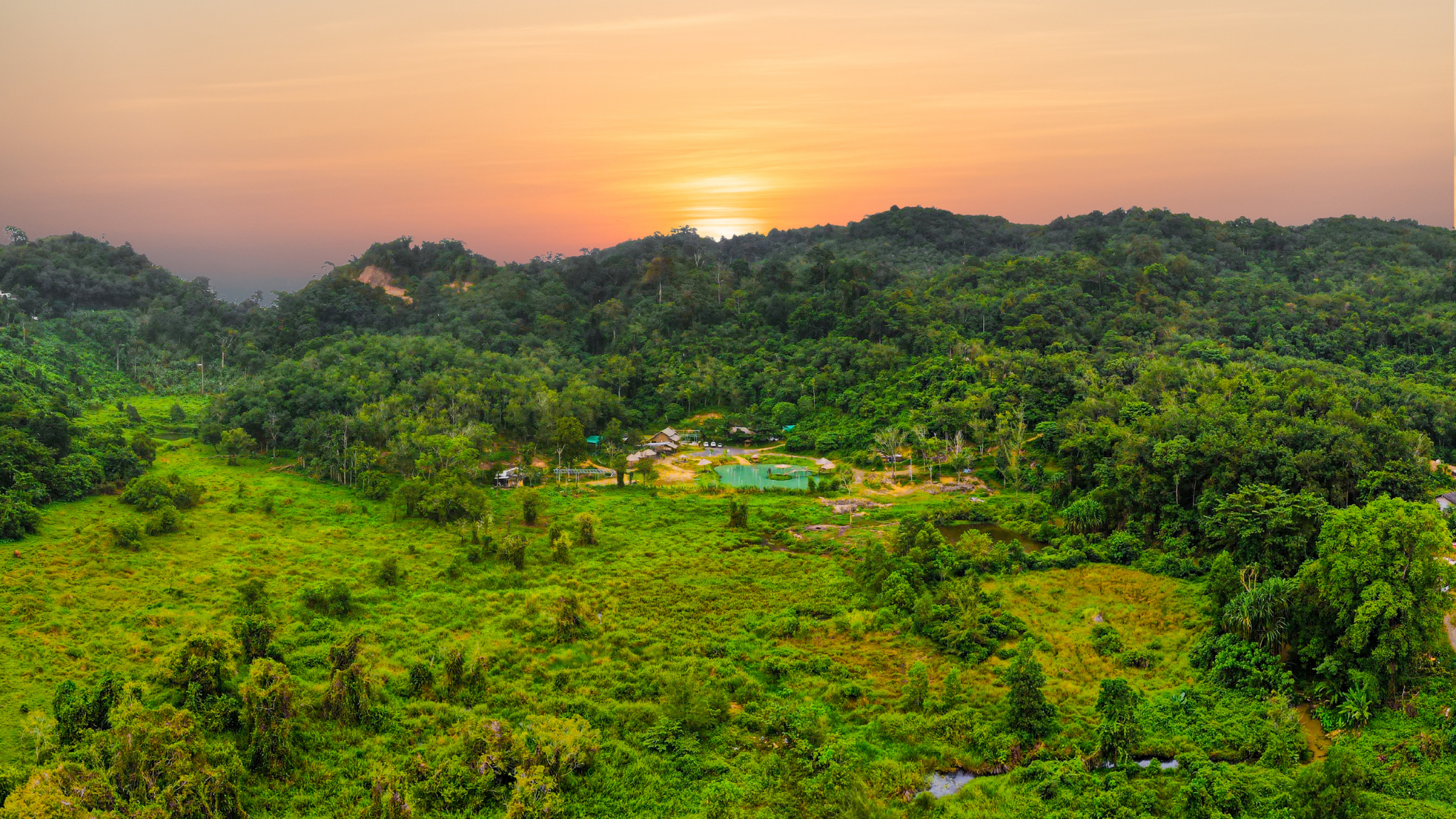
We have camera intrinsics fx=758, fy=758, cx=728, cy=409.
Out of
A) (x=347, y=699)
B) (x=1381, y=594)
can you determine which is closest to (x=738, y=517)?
(x=347, y=699)

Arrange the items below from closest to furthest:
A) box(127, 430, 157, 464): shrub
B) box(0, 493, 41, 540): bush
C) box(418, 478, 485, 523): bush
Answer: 1. box(0, 493, 41, 540): bush
2. box(418, 478, 485, 523): bush
3. box(127, 430, 157, 464): shrub

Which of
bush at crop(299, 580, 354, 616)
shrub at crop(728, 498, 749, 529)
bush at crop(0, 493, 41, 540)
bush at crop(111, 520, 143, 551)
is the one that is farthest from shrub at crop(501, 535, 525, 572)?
bush at crop(0, 493, 41, 540)

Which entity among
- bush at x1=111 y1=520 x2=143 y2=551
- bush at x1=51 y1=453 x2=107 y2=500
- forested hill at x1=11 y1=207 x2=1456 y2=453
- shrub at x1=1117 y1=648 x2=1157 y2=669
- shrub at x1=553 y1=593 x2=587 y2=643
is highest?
forested hill at x1=11 y1=207 x2=1456 y2=453

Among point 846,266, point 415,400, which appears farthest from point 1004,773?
point 846,266

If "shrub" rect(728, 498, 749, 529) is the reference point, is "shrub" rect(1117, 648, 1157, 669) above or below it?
below

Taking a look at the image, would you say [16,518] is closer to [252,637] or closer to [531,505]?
[252,637]

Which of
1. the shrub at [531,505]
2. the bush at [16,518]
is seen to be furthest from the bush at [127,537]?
the shrub at [531,505]

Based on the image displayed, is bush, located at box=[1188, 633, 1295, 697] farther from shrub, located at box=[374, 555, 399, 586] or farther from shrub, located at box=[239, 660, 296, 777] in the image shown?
shrub, located at box=[374, 555, 399, 586]
